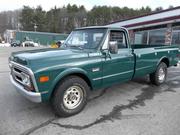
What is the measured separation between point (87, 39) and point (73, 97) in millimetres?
1545

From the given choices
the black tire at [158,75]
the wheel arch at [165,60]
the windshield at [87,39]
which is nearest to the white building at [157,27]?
the wheel arch at [165,60]

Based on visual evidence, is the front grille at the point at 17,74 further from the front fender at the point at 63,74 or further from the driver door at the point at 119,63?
the driver door at the point at 119,63

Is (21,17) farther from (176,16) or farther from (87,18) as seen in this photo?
(176,16)

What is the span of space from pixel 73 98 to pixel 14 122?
1.25m

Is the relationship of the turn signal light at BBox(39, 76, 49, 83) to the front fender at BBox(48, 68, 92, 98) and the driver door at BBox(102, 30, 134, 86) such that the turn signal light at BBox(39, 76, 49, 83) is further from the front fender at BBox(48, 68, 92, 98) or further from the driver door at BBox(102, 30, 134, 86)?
the driver door at BBox(102, 30, 134, 86)

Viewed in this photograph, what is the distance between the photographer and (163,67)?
20.2 ft

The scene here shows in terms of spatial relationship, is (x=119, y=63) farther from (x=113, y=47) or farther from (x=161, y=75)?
(x=161, y=75)

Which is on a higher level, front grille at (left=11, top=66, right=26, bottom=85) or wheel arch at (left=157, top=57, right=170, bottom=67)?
wheel arch at (left=157, top=57, right=170, bottom=67)

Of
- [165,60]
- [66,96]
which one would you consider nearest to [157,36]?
[165,60]

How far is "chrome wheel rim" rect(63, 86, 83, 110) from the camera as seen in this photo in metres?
3.67

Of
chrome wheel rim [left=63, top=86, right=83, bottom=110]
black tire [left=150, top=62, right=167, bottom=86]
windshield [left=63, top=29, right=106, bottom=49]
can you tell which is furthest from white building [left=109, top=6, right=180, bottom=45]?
chrome wheel rim [left=63, top=86, right=83, bottom=110]

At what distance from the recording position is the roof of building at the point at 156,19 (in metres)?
14.0

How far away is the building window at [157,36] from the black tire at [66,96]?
14.4 meters

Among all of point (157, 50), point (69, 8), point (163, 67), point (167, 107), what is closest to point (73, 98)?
point (167, 107)
